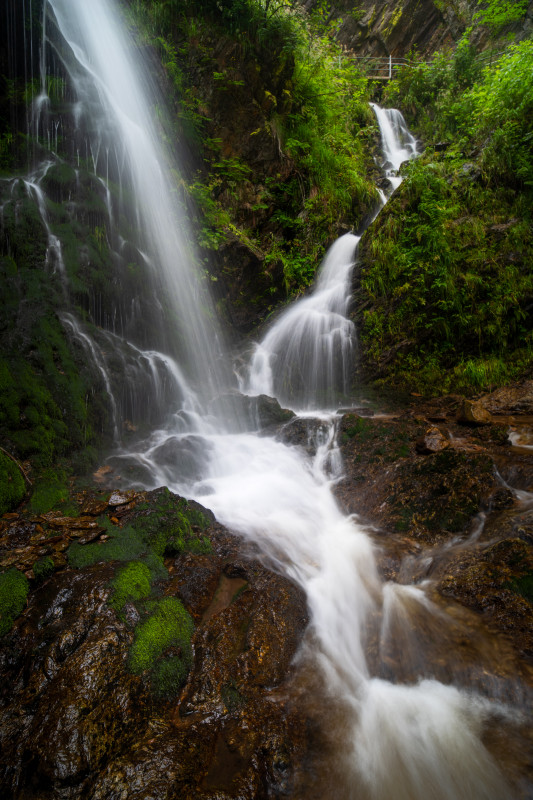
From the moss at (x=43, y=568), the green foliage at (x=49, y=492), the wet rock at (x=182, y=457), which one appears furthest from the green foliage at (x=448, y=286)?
the moss at (x=43, y=568)

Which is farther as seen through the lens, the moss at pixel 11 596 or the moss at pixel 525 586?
the moss at pixel 525 586

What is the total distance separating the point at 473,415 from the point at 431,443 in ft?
4.52

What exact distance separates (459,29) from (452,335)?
18926 millimetres

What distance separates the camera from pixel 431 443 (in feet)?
17.0

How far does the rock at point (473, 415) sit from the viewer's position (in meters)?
5.88

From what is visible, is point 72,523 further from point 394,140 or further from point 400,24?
point 400,24

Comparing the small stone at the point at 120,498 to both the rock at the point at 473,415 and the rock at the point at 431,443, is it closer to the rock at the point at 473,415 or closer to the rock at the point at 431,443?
the rock at the point at 431,443

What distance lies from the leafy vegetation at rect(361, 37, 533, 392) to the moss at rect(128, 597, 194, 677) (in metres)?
6.79

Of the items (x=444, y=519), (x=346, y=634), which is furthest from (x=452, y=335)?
(x=346, y=634)

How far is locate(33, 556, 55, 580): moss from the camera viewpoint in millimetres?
2857

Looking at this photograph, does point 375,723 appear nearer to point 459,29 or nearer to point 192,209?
point 192,209

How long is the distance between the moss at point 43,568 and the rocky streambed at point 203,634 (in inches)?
0.6

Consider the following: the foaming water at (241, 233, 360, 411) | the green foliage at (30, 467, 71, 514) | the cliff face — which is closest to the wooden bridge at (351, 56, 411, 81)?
the cliff face

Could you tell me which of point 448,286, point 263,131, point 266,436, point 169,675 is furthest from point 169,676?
point 263,131
